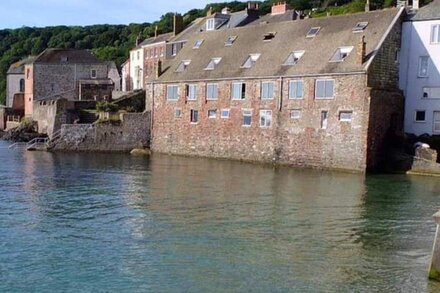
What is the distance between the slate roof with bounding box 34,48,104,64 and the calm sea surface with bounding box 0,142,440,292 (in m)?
53.7

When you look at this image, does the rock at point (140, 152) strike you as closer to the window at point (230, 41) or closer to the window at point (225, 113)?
the window at point (225, 113)

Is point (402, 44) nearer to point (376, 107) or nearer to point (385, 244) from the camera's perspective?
point (376, 107)

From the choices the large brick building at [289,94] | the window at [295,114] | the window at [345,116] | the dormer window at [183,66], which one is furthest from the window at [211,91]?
the window at [345,116]

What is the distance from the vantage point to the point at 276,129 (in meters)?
46.2

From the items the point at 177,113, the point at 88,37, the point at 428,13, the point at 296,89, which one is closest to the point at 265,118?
the point at 296,89

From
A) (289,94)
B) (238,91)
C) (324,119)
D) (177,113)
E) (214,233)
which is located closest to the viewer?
(214,233)

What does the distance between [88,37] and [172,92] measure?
11398 cm

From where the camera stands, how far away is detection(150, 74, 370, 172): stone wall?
135ft

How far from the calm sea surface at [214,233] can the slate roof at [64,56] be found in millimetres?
53709

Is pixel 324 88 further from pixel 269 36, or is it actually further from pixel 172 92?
pixel 172 92

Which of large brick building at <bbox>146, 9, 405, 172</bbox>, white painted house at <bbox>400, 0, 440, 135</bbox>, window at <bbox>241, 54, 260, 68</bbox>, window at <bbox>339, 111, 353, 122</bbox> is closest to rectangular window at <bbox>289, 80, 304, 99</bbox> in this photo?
large brick building at <bbox>146, 9, 405, 172</bbox>

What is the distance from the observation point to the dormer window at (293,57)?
46.6m

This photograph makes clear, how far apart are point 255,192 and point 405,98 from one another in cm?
1811

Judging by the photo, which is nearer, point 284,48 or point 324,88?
point 324,88
